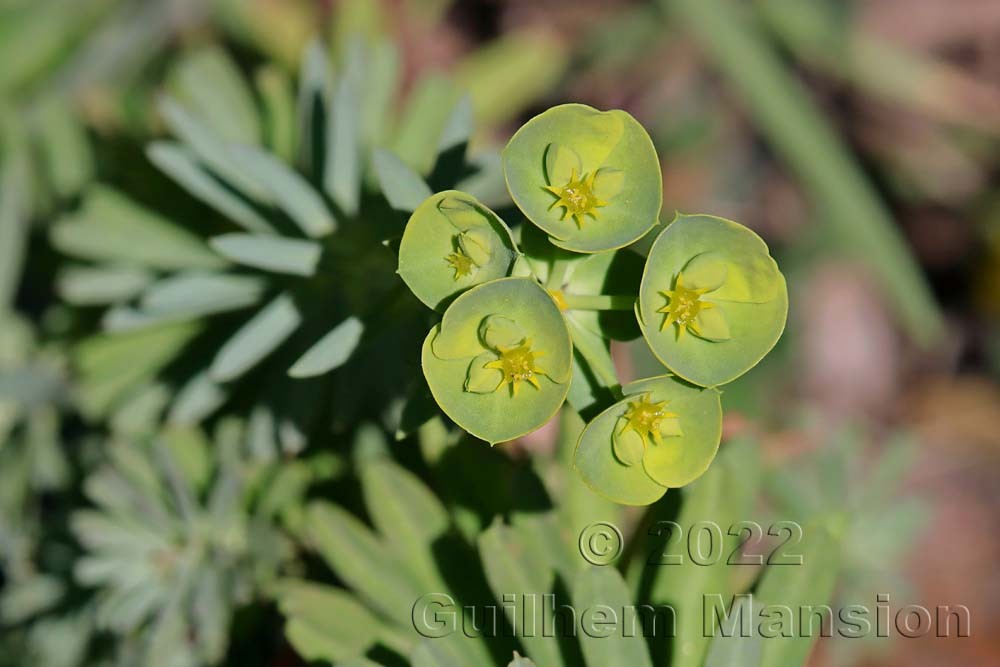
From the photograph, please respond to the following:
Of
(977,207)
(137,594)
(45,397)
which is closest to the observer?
(137,594)

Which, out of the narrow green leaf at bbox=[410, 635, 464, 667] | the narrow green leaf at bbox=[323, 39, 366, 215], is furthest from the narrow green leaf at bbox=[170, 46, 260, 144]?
the narrow green leaf at bbox=[410, 635, 464, 667]

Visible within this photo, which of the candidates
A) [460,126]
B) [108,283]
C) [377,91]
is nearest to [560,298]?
[460,126]

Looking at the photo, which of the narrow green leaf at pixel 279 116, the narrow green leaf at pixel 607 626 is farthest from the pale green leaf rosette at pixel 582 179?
the narrow green leaf at pixel 279 116

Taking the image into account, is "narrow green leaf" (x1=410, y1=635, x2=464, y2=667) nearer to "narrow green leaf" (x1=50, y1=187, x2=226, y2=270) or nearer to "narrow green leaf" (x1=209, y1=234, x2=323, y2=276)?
"narrow green leaf" (x1=209, y1=234, x2=323, y2=276)

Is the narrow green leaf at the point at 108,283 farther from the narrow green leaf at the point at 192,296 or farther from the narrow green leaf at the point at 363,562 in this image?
the narrow green leaf at the point at 363,562

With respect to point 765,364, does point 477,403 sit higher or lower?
higher

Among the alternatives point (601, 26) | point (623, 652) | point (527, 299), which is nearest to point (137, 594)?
point (623, 652)

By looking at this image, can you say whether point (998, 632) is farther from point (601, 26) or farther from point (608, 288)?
point (608, 288)
